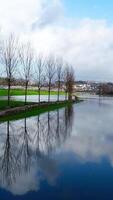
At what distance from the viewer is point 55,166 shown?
42.1 feet

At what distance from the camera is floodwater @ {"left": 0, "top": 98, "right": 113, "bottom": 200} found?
980 centimetres

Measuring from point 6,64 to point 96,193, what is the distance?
31284mm

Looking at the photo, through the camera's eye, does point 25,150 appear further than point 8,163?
Yes

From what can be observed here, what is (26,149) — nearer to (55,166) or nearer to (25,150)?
(25,150)

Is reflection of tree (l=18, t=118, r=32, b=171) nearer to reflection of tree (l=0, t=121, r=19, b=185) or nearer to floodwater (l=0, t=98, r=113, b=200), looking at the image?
floodwater (l=0, t=98, r=113, b=200)

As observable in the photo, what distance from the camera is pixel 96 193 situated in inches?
386

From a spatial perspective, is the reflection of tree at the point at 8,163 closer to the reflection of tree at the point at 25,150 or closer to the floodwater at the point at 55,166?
the floodwater at the point at 55,166

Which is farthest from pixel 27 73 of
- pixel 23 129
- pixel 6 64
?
pixel 23 129

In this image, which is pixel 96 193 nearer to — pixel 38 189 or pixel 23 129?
pixel 38 189

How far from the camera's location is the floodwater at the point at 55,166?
32.2ft

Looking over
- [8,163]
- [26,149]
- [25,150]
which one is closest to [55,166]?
[8,163]

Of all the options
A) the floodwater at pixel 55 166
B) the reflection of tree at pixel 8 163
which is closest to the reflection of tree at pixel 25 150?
the floodwater at pixel 55 166

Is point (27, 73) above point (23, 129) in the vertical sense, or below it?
above

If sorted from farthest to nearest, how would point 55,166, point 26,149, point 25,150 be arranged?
point 26,149
point 25,150
point 55,166
